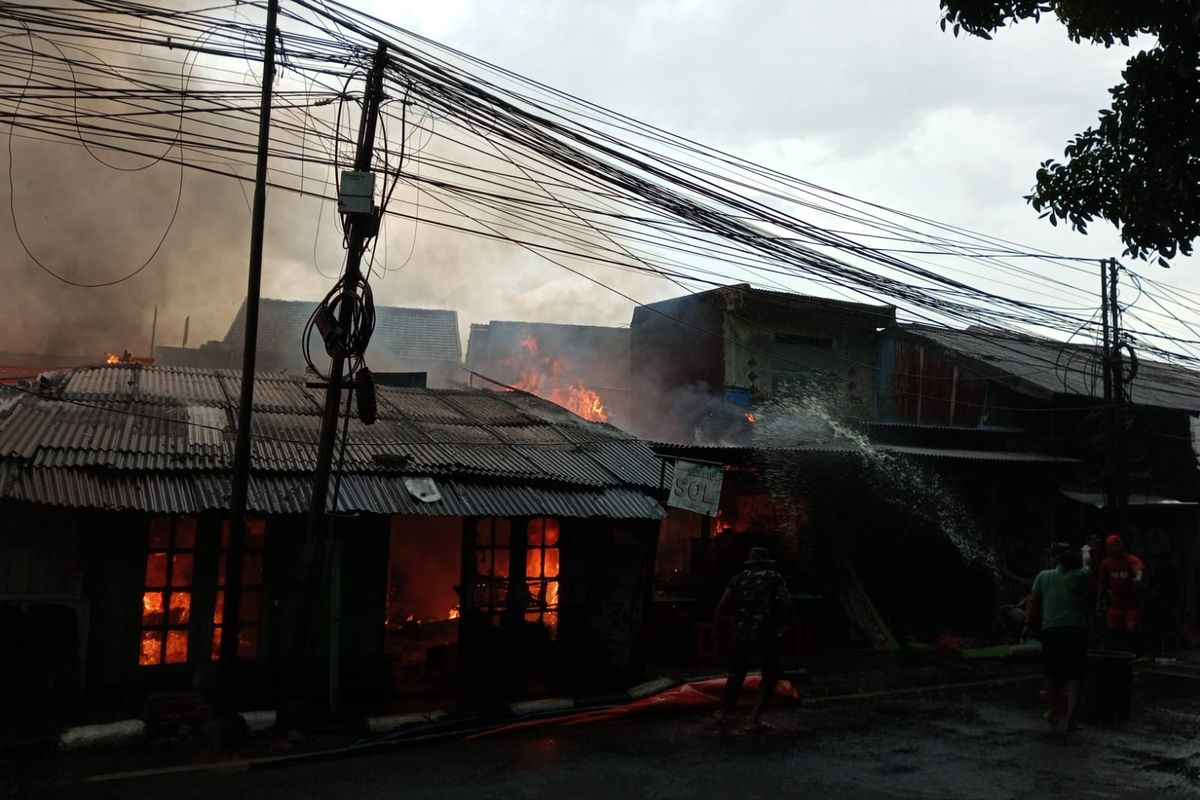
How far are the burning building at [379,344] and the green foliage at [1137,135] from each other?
30358 mm

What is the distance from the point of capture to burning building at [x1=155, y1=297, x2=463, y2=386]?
122ft

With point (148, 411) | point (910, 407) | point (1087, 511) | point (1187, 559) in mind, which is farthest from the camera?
point (910, 407)

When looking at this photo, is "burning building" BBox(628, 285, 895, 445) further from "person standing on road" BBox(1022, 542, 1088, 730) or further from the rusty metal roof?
"person standing on road" BBox(1022, 542, 1088, 730)

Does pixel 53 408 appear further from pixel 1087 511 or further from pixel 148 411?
pixel 1087 511

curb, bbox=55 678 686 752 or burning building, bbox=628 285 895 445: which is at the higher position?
burning building, bbox=628 285 895 445

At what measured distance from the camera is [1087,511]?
795 inches

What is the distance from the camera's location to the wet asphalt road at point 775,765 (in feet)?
24.3

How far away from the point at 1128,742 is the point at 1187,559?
51.1ft

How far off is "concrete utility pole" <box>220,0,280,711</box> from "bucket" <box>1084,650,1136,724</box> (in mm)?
9367

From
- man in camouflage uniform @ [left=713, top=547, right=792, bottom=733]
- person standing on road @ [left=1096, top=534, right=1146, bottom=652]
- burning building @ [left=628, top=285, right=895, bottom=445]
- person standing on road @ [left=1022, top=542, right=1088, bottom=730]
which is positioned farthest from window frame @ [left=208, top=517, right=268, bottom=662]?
person standing on road @ [left=1096, top=534, right=1146, bottom=652]

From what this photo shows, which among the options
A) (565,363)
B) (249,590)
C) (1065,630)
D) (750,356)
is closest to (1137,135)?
(1065,630)

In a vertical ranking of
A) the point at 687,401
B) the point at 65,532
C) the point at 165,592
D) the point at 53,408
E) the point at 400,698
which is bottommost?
the point at 400,698

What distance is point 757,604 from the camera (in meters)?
9.82

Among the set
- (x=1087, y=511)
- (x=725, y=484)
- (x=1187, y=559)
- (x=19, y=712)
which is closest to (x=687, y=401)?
(x=725, y=484)
